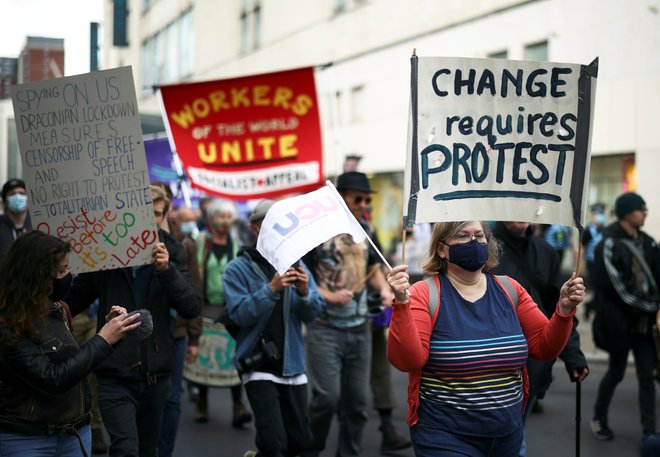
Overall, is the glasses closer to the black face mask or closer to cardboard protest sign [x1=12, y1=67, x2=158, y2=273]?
cardboard protest sign [x1=12, y1=67, x2=158, y2=273]

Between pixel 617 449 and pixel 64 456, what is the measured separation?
15.4 ft

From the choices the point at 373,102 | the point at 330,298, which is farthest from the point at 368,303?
the point at 373,102

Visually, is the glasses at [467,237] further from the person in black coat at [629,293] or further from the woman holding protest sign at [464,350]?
the person in black coat at [629,293]

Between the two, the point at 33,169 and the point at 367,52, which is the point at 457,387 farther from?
the point at 367,52

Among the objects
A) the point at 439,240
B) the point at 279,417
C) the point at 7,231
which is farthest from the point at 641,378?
the point at 7,231

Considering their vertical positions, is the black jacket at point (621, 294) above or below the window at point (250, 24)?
below

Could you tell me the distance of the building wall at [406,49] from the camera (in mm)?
16469

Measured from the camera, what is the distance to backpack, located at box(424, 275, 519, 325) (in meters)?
4.04

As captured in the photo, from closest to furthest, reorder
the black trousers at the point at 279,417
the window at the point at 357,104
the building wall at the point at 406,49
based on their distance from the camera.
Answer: the black trousers at the point at 279,417
the building wall at the point at 406,49
the window at the point at 357,104

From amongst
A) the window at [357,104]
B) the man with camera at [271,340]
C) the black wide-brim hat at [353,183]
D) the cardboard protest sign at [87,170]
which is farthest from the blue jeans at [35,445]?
the window at [357,104]

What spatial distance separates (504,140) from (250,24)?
26658 mm

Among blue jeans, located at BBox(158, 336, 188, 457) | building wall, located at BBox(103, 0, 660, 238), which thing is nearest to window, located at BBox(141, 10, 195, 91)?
building wall, located at BBox(103, 0, 660, 238)

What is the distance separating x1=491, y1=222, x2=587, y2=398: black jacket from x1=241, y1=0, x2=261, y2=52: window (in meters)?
24.4

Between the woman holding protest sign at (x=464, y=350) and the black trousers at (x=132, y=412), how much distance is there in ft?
5.31
